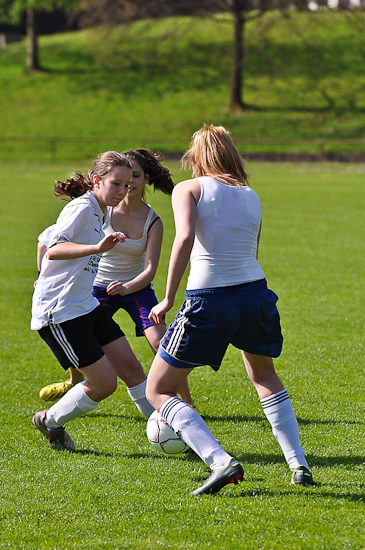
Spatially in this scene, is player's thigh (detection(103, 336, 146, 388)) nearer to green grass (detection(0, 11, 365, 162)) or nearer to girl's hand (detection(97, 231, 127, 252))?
girl's hand (detection(97, 231, 127, 252))

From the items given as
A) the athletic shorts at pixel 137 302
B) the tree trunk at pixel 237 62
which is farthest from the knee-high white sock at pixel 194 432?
the tree trunk at pixel 237 62

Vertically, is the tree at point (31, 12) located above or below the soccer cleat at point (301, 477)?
above

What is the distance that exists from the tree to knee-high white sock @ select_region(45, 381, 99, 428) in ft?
135

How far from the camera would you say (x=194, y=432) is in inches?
144

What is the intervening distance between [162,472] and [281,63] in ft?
144

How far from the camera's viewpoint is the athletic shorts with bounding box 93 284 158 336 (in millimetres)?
5277

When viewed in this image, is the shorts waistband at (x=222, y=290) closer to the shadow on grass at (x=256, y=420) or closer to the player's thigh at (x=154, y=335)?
the player's thigh at (x=154, y=335)

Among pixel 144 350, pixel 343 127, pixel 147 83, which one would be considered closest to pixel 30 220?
pixel 144 350

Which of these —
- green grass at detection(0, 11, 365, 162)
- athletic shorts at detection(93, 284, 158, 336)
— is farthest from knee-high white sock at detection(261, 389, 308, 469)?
green grass at detection(0, 11, 365, 162)

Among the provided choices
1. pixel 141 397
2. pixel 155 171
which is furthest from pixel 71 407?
pixel 155 171

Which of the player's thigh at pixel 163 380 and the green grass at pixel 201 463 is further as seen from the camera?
the player's thigh at pixel 163 380

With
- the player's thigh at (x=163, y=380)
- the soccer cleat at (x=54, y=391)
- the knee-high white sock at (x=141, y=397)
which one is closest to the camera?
the player's thigh at (x=163, y=380)

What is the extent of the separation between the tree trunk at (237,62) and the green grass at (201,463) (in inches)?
1249

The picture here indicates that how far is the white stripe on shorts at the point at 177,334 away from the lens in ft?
12.0
